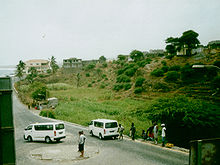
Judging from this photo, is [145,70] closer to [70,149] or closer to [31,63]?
[70,149]

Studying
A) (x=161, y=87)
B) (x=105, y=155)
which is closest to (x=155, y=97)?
(x=161, y=87)

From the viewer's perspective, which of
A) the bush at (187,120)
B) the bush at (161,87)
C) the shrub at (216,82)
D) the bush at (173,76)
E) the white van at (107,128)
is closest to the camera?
the bush at (187,120)

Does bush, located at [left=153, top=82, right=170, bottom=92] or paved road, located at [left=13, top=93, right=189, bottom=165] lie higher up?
bush, located at [left=153, top=82, right=170, bottom=92]

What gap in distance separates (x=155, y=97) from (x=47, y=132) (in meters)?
40.6

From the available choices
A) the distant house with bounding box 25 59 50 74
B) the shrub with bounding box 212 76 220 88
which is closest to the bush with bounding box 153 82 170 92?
the shrub with bounding box 212 76 220 88

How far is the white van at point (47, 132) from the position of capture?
20578 mm

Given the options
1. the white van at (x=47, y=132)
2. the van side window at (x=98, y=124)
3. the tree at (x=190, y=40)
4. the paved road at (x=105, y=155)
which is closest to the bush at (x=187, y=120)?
the paved road at (x=105, y=155)

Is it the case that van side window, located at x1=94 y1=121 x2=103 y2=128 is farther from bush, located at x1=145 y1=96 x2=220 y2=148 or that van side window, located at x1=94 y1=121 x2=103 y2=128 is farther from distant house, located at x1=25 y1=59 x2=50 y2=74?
distant house, located at x1=25 y1=59 x2=50 y2=74

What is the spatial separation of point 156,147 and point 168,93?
39305mm

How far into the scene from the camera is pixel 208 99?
43812 millimetres

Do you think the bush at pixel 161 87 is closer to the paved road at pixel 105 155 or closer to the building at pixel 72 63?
the paved road at pixel 105 155

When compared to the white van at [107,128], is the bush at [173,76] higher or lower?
higher

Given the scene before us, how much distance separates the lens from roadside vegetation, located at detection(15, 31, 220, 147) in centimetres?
1898

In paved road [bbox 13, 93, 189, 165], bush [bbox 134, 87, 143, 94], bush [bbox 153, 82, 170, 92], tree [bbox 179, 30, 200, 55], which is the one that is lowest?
paved road [bbox 13, 93, 189, 165]
